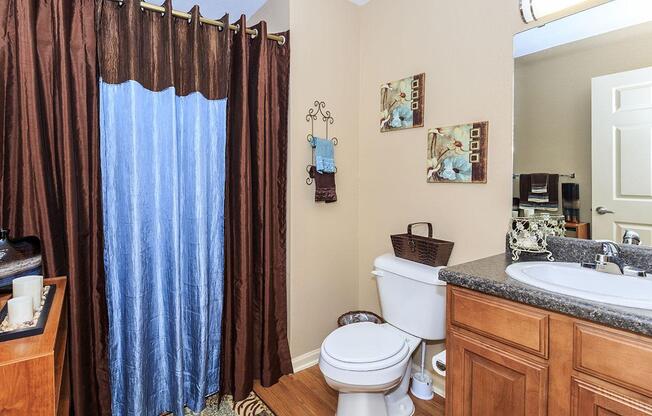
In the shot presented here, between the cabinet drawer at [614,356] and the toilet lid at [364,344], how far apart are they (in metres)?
0.75

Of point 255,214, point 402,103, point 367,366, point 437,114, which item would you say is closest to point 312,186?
point 255,214

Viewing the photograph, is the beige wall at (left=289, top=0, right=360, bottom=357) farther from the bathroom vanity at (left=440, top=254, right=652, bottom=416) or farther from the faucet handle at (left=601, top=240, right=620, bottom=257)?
the faucet handle at (left=601, top=240, right=620, bottom=257)

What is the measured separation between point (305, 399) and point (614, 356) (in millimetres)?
1502

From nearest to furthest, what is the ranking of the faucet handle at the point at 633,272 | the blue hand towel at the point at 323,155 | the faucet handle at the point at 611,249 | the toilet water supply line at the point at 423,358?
the faucet handle at the point at 633,272 < the faucet handle at the point at 611,249 < the toilet water supply line at the point at 423,358 < the blue hand towel at the point at 323,155

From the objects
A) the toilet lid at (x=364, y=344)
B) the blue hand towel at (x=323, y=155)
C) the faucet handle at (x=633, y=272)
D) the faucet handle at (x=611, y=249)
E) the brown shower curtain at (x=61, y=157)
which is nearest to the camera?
the faucet handle at (x=633, y=272)

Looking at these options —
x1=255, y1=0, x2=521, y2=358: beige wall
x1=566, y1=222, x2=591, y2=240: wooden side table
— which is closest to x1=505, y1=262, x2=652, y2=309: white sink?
x1=566, y1=222, x2=591, y2=240: wooden side table

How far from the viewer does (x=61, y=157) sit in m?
1.49

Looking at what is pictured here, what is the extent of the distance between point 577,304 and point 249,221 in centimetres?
150

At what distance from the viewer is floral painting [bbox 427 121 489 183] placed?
→ 5.73ft

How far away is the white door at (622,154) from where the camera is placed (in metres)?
1.31

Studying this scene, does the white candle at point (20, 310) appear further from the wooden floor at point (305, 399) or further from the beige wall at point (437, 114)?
the beige wall at point (437, 114)

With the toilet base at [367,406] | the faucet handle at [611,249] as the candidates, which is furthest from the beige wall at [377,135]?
the toilet base at [367,406]

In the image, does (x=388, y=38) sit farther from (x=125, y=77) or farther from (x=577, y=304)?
(x=577, y=304)

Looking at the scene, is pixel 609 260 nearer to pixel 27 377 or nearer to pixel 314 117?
pixel 314 117
